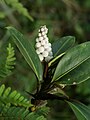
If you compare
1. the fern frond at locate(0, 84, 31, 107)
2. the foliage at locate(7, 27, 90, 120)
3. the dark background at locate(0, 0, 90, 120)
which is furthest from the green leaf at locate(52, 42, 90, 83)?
the dark background at locate(0, 0, 90, 120)

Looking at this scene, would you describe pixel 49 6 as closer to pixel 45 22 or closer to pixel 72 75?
pixel 45 22

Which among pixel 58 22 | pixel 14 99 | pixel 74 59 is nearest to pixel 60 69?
pixel 74 59

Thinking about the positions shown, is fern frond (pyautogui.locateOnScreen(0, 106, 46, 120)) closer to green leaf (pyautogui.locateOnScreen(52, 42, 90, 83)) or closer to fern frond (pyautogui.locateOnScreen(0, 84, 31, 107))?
fern frond (pyautogui.locateOnScreen(0, 84, 31, 107))

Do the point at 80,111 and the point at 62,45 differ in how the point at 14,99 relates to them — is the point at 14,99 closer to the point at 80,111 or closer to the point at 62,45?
the point at 80,111

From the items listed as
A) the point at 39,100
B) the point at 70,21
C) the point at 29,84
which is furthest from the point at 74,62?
the point at 70,21

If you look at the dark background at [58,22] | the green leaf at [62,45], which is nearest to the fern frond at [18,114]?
the green leaf at [62,45]

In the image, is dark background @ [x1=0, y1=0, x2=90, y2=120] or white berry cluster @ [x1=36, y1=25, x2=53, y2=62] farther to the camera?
dark background @ [x1=0, y1=0, x2=90, y2=120]

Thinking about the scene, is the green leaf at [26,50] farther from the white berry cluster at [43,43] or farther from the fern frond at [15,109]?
the fern frond at [15,109]
